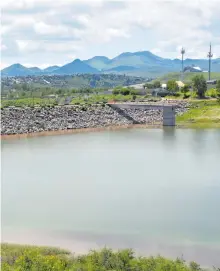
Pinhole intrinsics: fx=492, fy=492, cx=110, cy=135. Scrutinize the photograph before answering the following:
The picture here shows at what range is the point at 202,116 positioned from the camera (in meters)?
49.7

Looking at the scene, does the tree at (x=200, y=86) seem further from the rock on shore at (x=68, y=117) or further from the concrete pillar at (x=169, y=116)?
the concrete pillar at (x=169, y=116)

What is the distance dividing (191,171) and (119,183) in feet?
15.4

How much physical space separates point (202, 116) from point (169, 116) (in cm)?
366

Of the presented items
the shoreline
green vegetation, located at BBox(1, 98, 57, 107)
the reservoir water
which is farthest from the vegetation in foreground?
green vegetation, located at BBox(1, 98, 57, 107)

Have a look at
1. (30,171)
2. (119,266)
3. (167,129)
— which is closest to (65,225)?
(119,266)

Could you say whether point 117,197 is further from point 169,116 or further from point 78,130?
point 169,116

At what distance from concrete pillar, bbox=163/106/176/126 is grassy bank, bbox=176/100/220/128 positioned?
2.71 feet

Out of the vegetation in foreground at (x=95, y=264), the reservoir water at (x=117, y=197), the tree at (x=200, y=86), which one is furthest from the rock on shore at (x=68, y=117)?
the vegetation in foreground at (x=95, y=264)

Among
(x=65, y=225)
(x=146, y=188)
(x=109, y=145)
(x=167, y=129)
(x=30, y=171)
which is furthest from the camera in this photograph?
(x=167, y=129)

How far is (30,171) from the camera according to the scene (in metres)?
27.1

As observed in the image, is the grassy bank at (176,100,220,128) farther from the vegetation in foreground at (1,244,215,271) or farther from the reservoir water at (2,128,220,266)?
the vegetation in foreground at (1,244,215,271)

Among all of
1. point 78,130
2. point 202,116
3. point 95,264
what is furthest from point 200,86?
point 95,264

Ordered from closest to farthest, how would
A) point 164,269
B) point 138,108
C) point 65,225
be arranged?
point 164,269, point 65,225, point 138,108

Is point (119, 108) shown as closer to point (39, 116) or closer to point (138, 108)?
point (138, 108)
